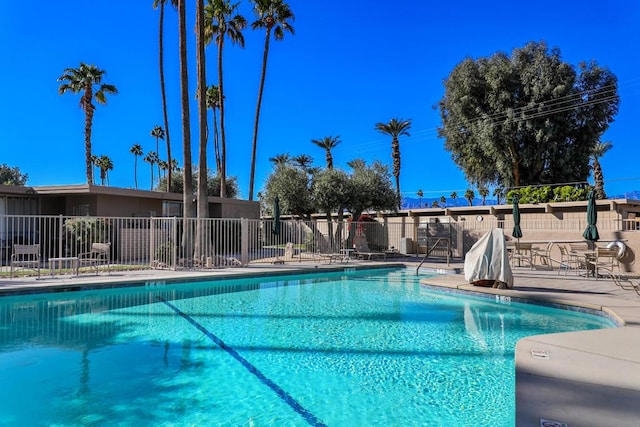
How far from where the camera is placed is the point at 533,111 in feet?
74.1

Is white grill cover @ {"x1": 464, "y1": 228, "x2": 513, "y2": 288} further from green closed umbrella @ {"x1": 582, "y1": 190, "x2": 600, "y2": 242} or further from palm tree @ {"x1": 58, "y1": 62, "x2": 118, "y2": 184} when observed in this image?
palm tree @ {"x1": 58, "y1": 62, "x2": 118, "y2": 184}

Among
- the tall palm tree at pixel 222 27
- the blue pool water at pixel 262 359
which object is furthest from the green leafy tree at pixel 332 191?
the blue pool water at pixel 262 359

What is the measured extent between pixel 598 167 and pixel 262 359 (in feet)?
114

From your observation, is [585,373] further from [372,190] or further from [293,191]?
[293,191]

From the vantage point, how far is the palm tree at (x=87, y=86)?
963 inches

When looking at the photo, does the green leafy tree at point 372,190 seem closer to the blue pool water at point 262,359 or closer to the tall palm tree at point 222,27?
the tall palm tree at point 222,27

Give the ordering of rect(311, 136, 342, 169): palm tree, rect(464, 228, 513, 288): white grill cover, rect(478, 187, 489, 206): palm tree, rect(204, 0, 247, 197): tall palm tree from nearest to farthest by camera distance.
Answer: rect(464, 228, 513, 288): white grill cover → rect(204, 0, 247, 197): tall palm tree → rect(478, 187, 489, 206): palm tree → rect(311, 136, 342, 169): palm tree

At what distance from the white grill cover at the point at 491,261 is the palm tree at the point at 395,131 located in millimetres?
25931

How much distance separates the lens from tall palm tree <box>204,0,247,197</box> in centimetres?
2361

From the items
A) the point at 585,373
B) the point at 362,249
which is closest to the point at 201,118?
the point at 362,249

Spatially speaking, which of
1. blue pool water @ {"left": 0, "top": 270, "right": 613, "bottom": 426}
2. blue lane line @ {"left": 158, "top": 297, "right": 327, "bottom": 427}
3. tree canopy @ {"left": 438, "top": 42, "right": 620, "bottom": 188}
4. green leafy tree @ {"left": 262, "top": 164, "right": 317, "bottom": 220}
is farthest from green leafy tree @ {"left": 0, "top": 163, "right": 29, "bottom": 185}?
blue lane line @ {"left": 158, "top": 297, "right": 327, "bottom": 427}

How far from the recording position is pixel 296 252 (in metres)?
19.2

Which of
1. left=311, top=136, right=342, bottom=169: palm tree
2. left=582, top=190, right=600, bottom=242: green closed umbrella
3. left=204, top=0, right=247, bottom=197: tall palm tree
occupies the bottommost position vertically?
left=582, top=190, right=600, bottom=242: green closed umbrella

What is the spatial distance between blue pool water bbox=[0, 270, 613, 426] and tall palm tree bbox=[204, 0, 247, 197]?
17.1 metres
